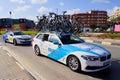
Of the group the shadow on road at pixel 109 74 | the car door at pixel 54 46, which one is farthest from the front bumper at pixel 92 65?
the car door at pixel 54 46

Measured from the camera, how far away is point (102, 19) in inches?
5561

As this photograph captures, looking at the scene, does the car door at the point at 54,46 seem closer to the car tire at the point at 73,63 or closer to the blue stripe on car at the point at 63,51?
the blue stripe on car at the point at 63,51

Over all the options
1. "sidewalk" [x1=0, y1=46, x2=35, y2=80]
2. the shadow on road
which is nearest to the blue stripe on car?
the shadow on road

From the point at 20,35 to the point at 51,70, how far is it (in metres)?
10.9

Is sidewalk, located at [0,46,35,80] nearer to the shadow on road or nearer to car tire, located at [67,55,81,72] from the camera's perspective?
car tire, located at [67,55,81,72]

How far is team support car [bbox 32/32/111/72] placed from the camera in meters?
7.13

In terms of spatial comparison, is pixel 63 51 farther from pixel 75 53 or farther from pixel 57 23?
pixel 57 23

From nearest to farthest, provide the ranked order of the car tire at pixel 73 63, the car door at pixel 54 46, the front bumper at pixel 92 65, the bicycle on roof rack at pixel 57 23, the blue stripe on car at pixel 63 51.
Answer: the front bumper at pixel 92 65 < the car tire at pixel 73 63 < the blue stripe on car at pixel 63 51 < the car door at pixel 54 46 < the bicycle on roof rack at pixel 57 23

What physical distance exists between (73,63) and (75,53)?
16.0 inches

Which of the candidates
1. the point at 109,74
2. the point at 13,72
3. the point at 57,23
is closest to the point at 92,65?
the point at 109,74

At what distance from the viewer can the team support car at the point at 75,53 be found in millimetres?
7133

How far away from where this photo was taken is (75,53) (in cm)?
758

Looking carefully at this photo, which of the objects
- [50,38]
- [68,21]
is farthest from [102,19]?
[50,38]

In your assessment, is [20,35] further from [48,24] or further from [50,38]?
[50,38]
